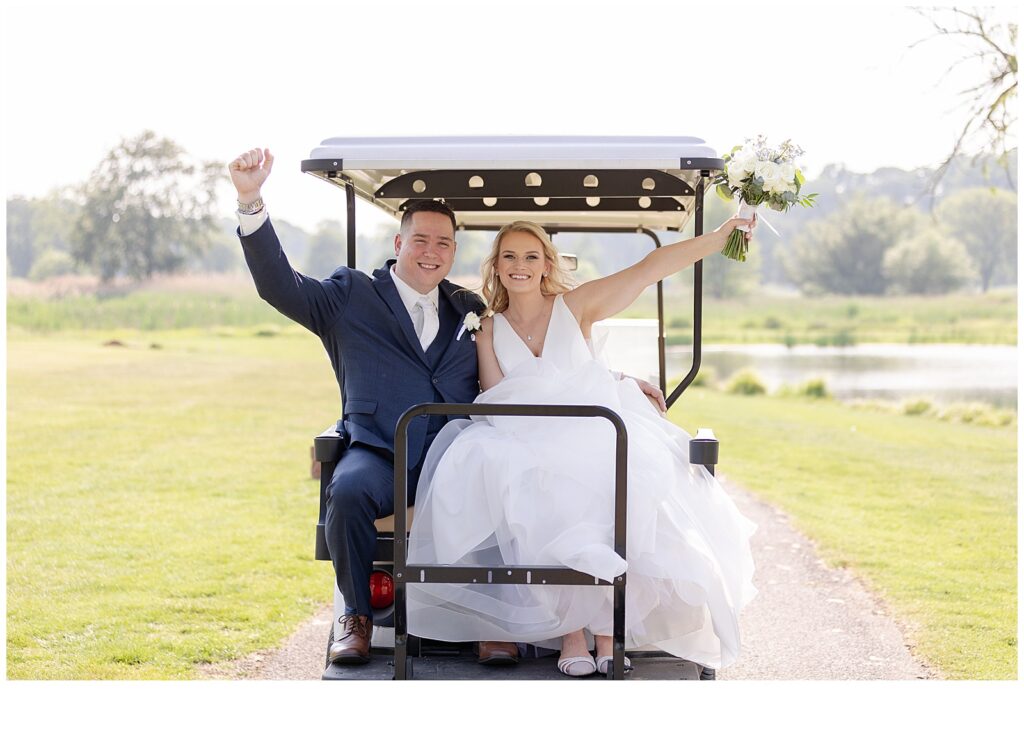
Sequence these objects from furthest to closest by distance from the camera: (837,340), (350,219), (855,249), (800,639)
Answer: (855,249), (837,340), (800,639), (350,219)

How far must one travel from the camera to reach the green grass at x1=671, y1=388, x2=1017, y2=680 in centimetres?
564

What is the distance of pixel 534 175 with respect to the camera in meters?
4.23

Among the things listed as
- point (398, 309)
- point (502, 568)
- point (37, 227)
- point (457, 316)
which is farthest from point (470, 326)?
point (37, 227)

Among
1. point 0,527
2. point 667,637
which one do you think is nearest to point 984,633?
point 667,637

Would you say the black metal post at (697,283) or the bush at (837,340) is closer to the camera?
the black metal post at (697,283)

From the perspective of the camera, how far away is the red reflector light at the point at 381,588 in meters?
3.55

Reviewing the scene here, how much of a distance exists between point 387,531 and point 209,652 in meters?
2.06

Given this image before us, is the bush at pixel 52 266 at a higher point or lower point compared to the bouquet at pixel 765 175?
higher

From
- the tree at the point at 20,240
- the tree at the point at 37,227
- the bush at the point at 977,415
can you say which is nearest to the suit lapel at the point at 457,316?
the bush at the point at 977,415

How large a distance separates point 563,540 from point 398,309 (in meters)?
1.16

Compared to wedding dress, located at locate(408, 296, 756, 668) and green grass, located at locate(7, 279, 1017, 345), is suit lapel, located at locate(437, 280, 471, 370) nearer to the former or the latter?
wedding dress, located at locate(408, 296, 756, 668)

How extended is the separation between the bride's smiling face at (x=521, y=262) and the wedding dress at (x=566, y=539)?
671mm

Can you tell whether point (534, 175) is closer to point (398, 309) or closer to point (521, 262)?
point (521, 262)

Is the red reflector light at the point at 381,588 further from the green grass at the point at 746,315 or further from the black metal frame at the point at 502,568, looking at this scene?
the green grass at the point at 746,315
